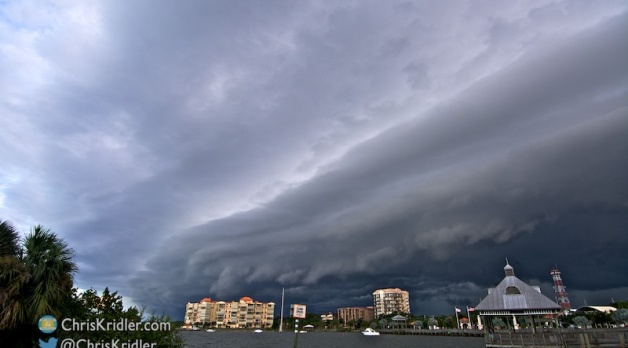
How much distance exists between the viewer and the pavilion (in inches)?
1476

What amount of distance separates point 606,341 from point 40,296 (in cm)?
4284

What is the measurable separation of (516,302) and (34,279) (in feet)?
138

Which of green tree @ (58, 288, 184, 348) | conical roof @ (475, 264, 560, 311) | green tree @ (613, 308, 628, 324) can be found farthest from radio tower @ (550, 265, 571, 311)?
green tree @ (58, 288, 184, 348)

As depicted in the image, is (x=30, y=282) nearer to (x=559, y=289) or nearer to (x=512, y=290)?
(x=512, y=290)

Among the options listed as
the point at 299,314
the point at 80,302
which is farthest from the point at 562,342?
the point at 80,302

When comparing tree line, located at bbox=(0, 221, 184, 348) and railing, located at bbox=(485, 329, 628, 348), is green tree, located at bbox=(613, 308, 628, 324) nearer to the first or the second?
railing, located at bbox=(485, 329, 628, 348)

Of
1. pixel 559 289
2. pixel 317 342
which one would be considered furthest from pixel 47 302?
pixel 559 289

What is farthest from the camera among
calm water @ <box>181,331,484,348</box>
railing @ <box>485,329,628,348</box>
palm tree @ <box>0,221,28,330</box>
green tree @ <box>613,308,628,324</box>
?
green tree @ <box>613,308,628,324</box>

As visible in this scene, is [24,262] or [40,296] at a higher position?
[24,262]

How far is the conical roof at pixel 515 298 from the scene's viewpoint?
3762 cm

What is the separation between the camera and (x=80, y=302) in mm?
18484

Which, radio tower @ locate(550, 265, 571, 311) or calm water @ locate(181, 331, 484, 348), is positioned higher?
radio tower @ locate(550, 265, 571, 311)

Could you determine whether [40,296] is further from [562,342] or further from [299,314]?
[562,342]

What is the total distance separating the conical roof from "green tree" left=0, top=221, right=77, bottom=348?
3906cm
